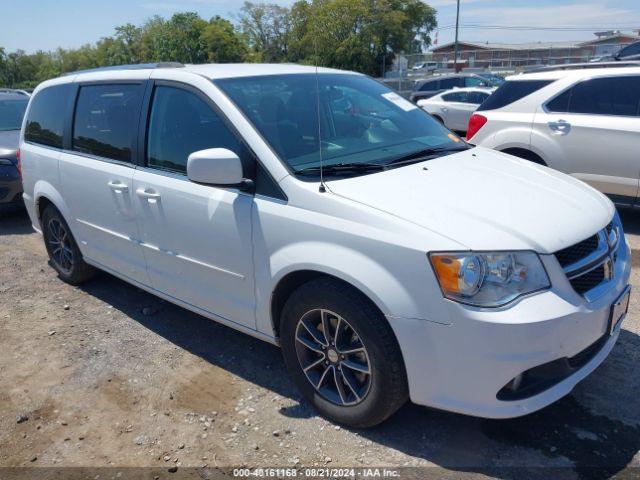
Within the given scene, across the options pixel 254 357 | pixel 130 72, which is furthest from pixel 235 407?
pixel 130 72

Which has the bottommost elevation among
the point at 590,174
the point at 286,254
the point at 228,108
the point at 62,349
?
the point at 62,349

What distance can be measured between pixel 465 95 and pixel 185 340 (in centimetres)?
1387

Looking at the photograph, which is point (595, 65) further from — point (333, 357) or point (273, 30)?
point (273, 30)

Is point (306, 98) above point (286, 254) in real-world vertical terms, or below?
above

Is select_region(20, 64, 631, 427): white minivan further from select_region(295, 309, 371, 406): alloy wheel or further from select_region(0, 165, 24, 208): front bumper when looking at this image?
select_region(0, 165, 24, 208): front bumper

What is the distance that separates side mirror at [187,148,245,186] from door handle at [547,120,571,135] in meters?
4.53

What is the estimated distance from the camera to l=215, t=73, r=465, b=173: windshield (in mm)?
Result: 3182

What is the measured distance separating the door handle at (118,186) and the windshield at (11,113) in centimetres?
586

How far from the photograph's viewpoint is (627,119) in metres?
5.85

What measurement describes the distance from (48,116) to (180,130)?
2.05 m

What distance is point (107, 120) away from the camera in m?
4.15

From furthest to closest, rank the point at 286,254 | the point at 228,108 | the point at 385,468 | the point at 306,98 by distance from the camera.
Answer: the point at 306,98 < the point at 228,108 < the point at 286,254 < the point at 385,468

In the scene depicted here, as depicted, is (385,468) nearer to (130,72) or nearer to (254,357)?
(254,357)

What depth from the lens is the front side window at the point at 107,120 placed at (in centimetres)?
389
